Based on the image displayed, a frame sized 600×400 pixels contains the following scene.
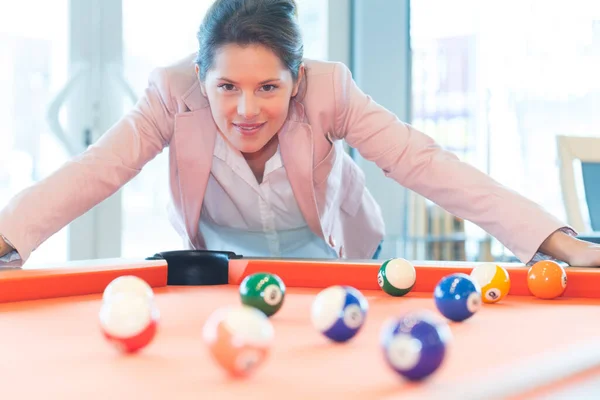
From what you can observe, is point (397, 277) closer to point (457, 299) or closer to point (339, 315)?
point (457, 299)

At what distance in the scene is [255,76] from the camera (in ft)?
5.99

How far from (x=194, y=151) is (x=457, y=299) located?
1.14 m

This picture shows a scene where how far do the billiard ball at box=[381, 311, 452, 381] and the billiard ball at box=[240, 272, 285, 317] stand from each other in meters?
0.47

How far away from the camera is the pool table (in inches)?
29.7

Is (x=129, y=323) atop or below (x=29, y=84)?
below

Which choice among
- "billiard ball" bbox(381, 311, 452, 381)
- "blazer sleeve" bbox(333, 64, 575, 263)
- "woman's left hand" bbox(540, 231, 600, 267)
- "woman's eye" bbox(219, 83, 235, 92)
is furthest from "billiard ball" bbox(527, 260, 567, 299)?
"woman's eye" bbox(219, 83, 235, 92)

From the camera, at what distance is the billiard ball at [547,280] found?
149 centimetres

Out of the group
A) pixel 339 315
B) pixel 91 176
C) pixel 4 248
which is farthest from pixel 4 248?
pixel 339 315

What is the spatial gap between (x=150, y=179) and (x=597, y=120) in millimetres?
2784

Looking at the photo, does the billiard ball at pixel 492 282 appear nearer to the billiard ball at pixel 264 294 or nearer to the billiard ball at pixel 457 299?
the billiard ball at pixel 457 299

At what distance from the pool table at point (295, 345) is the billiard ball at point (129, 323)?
0.06 feet

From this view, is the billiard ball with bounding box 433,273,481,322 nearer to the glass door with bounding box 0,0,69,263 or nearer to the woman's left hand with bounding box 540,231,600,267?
the woman's left hand with bounding box 540,231,600,267

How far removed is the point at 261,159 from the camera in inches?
89.0

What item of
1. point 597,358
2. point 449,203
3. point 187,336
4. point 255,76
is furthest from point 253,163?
point 597,358
